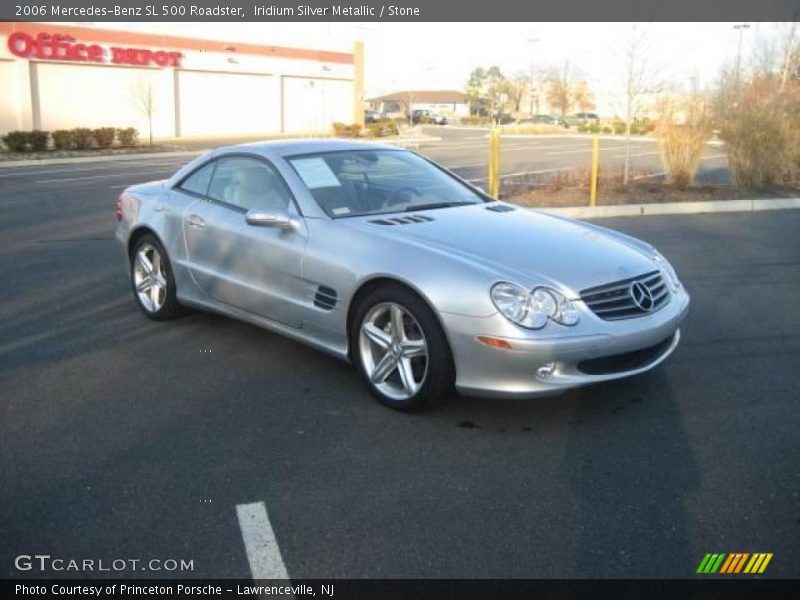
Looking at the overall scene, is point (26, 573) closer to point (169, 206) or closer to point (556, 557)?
point (556, 557)

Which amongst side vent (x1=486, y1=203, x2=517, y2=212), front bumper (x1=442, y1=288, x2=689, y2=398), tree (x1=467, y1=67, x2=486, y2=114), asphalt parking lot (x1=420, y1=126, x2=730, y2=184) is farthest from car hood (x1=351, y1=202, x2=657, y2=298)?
tree (x1=467, y1=67, x2=486, y2=114)

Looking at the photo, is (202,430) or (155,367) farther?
(155,367)

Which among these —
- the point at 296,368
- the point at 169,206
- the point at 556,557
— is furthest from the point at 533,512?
the point at 169,206

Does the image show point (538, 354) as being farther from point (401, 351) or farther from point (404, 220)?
point (404, 220)

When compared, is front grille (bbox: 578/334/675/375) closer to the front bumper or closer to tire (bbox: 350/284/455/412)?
the front bumper

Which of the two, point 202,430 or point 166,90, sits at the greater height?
point 166,90

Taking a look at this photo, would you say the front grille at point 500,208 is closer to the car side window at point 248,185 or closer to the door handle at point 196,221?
the car side window at point 248,185

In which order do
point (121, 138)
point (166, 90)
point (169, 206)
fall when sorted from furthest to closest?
point (166, 90) → point (121, 138) → point (169, 206)

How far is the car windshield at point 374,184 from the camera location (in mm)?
5391

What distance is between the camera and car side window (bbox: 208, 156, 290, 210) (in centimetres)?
556

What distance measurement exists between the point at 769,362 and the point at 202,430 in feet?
11.9

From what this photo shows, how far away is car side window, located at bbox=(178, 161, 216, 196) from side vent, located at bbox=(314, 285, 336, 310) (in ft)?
5.31

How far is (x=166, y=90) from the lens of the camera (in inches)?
1593
